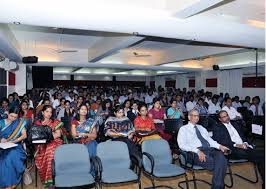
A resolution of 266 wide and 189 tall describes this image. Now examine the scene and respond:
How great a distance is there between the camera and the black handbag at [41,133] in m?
3.96

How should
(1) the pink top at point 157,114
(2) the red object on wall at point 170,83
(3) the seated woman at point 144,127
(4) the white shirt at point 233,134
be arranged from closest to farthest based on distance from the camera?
(4) the white shirt at point 233,134 < (3) the seated woman at point 144,127 < (1) the pink top at point 157,114 < (2) the red object on wall at point 170,83

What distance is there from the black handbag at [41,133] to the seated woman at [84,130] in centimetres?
41

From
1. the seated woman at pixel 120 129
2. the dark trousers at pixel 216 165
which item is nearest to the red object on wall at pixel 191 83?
the seated woman at pixel 120 129

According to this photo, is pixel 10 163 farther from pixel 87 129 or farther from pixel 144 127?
pixel 144 127

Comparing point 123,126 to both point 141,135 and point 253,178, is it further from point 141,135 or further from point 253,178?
point 253,178

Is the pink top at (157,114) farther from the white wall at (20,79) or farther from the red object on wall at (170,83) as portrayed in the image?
the red object on wall at (170,83)

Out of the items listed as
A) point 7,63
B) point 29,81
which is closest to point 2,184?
point 7,63

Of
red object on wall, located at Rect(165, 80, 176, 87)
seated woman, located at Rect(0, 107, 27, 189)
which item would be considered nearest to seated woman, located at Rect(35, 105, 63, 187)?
seated woman, located at Rect(0, 107, 27, 189)

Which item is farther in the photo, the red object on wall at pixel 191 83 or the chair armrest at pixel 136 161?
the red object on wall at pixel 191 83

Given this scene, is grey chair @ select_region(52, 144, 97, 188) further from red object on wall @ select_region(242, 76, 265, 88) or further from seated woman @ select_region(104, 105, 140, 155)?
red object on wall @ select_region(242, 76, 265, 88)

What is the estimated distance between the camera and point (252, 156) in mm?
4156

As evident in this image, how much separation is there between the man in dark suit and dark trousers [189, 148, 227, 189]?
0.55 metres

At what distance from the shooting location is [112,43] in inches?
280

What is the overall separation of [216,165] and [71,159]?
1922mm
